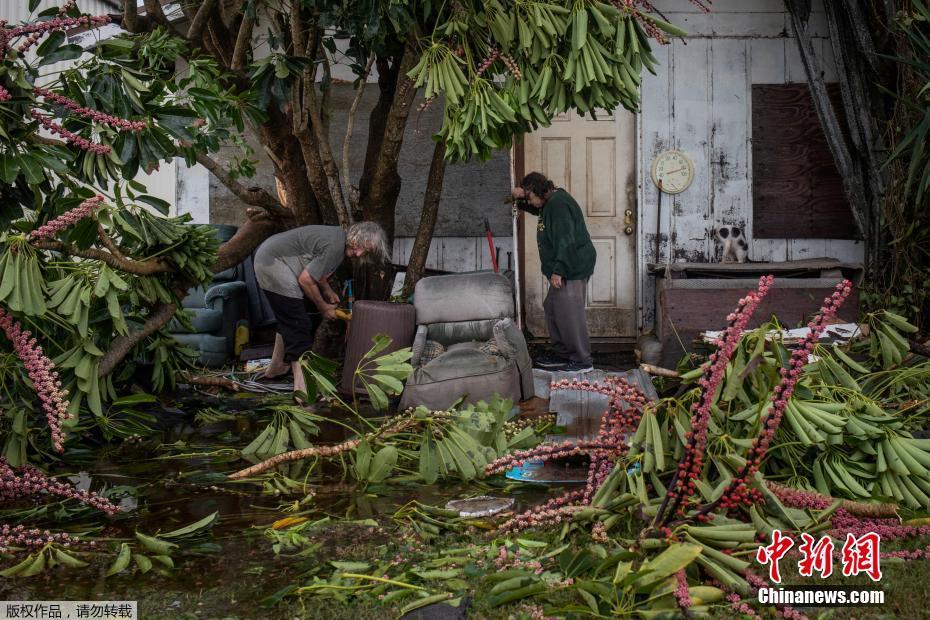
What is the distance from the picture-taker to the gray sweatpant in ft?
24.5

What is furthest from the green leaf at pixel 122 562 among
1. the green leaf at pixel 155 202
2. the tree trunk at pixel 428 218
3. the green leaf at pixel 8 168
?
the tree trunk at pixel 428 218

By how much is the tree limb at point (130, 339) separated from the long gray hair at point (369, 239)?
1620mm

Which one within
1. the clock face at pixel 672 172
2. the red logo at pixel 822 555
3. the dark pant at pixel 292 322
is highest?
the clock face at pixel 672 172

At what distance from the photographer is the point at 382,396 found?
4418 millimetres

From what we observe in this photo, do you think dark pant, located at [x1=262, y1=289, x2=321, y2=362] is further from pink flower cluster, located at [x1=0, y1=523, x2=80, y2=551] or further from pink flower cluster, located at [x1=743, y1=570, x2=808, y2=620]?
pink flower cluster, located at [x1=743, y1=570, x2=808, y2=620]

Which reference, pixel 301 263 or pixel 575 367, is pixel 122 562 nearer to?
pixel 301 263

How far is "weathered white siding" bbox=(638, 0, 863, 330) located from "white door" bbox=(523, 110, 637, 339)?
0.54 feet

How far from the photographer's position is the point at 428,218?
788 cm

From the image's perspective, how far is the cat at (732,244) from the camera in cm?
859

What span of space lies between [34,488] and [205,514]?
2.39 feet

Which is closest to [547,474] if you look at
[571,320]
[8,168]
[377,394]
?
[377,394]

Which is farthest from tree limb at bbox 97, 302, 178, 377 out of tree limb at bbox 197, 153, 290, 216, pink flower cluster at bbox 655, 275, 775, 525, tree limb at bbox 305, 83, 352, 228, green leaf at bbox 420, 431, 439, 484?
pink flower cluster at bbox 655, 275, 775, 525

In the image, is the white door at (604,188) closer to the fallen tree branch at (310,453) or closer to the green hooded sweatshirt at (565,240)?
the green hooded sweatshirt at (565,240)

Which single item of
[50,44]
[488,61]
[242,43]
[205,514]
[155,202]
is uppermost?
[242,43]
